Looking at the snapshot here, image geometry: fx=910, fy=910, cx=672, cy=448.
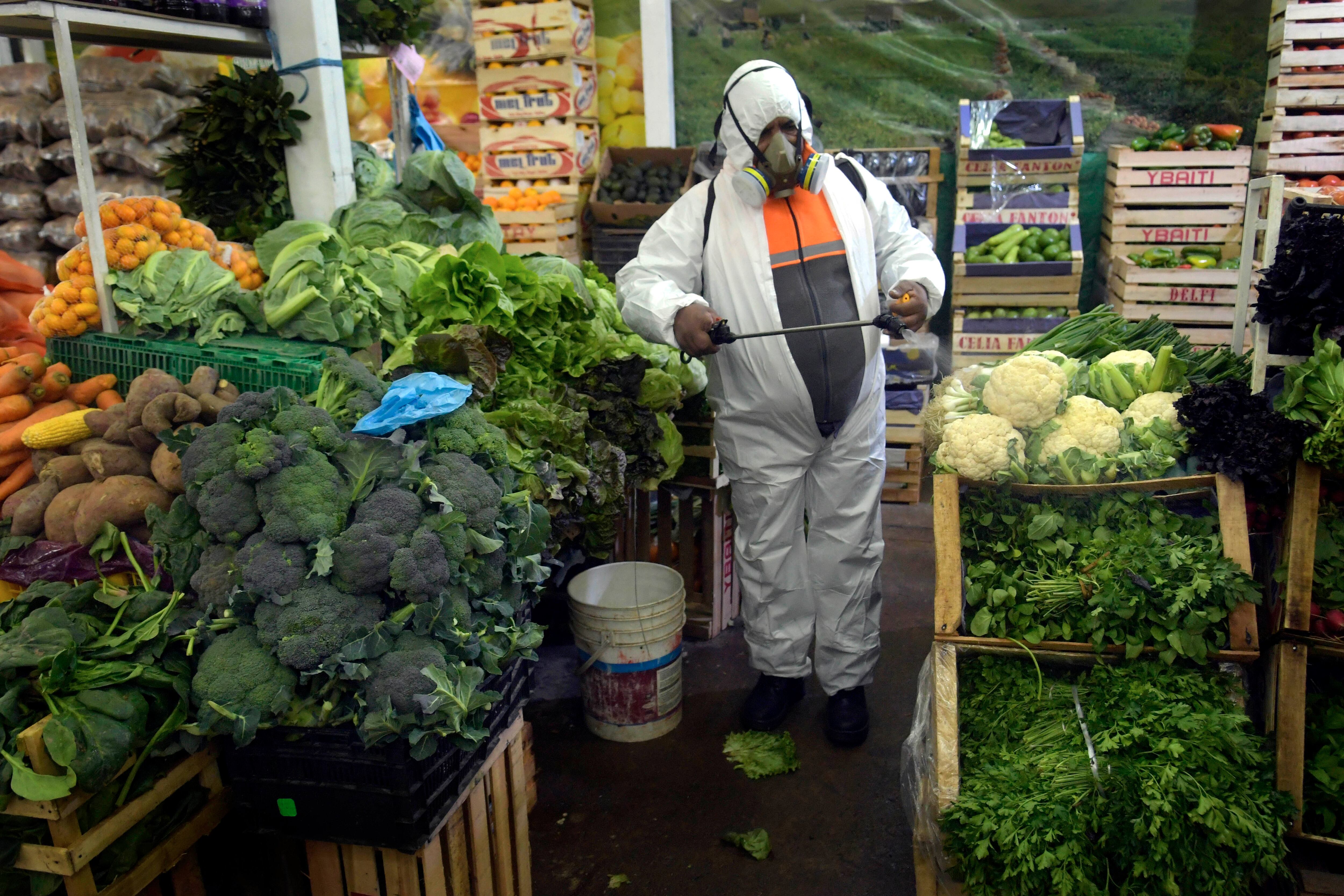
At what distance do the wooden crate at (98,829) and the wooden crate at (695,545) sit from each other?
208cm

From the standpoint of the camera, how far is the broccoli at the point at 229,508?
1891 mm

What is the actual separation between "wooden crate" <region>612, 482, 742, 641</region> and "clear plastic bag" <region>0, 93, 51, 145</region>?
371cm

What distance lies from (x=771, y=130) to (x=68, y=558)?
227cm

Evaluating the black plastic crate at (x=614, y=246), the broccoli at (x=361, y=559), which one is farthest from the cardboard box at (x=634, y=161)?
the broccoli at (x=361, y=559)

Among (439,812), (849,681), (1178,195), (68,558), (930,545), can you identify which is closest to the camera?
(439,812)

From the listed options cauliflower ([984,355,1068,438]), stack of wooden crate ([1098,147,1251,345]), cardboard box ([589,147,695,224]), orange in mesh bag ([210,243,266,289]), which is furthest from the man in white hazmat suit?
stack of wooden crate ([1098,147,1251,345])

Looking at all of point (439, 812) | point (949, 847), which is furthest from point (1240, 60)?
point (439, 812)

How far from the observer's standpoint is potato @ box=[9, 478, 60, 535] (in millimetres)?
2129

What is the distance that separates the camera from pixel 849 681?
129 inches

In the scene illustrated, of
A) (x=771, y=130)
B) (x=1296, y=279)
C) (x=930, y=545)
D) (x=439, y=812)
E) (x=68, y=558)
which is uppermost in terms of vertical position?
(x=771, y=130)

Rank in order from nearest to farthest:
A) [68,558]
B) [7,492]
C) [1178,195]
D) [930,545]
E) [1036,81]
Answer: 1. [68,558]
2. [7,492]
3. [930,545]
4. [1178,195]
5. [1036,81]

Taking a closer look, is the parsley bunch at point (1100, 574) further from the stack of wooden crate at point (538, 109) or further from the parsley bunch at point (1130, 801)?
the stack of wooden crate at point (538, 109)

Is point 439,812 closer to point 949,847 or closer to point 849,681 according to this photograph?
point 949,847

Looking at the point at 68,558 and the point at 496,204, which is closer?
the point at 68,558
